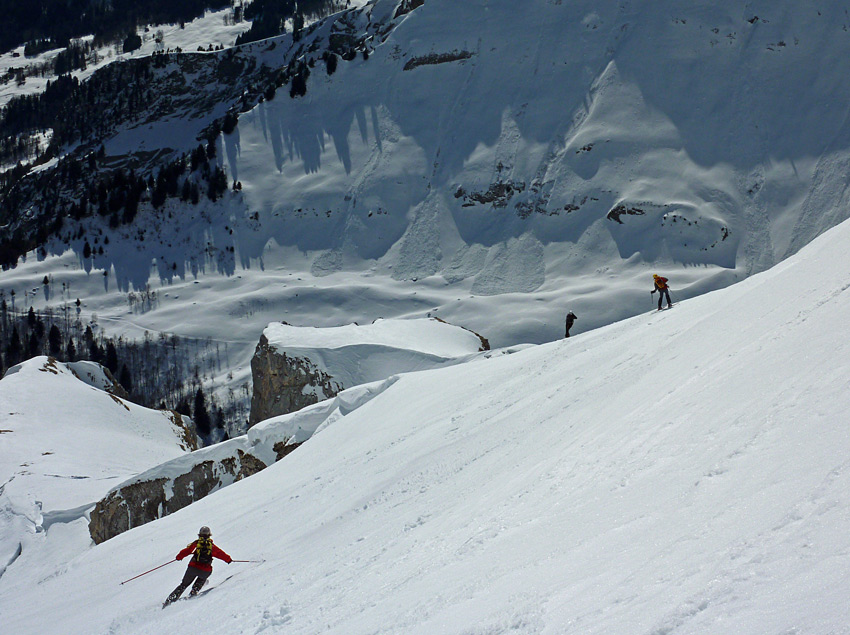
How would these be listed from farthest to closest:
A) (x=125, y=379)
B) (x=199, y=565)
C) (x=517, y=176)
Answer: (x=517, y=176) → (x=125, y=379) → (x=199, y=565)

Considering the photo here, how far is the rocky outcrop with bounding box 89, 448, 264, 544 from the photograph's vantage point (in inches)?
968

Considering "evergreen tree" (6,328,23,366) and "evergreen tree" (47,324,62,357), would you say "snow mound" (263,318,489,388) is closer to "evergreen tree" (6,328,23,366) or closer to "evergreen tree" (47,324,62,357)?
"evergreen tree" (47,324,62,357)

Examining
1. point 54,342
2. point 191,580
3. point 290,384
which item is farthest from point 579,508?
point 54,342

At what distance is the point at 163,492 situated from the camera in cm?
2470

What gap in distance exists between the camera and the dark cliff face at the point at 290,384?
33.7 m

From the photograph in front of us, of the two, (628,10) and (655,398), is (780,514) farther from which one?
(628,10)

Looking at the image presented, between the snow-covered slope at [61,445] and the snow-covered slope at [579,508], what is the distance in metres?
8.94

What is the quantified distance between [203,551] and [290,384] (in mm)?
22200

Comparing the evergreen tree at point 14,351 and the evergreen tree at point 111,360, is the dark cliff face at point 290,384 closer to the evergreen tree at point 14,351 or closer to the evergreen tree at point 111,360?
the evergreen tree at point 111,360

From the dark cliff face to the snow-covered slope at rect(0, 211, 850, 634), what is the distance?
13812 mm

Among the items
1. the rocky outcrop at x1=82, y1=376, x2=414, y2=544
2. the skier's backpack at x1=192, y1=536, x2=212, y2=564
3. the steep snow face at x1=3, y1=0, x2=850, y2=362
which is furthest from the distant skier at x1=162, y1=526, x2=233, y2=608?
the steep snow face at x1=3, y1=0, x2=850, y2=362

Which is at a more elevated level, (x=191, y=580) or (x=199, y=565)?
(x=199, y=565)

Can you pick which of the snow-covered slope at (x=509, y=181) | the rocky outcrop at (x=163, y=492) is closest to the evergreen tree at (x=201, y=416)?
the snow-covered slope at (x=509, y=181)

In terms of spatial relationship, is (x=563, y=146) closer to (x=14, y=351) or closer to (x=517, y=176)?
(x=517, y=176)
